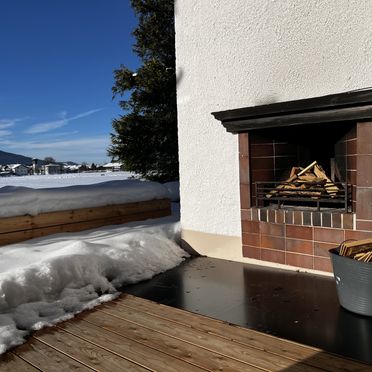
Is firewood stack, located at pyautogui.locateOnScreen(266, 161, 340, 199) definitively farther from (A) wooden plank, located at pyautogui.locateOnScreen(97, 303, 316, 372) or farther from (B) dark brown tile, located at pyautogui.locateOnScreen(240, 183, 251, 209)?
(A) wooden plank, located at pyautogui.locateOnScreen(97, 303, 316, 372)

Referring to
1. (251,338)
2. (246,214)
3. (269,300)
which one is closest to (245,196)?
(246,214)

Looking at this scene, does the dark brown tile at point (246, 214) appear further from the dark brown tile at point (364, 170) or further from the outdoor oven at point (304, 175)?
the dark brown tile at point (364, 170)

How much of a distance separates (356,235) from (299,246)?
21.0 inches

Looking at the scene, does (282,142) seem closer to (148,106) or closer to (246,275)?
(246,275)

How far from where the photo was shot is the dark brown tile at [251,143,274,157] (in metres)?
3.59

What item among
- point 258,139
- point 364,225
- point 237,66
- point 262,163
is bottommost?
point 364,225

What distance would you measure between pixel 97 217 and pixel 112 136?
4.34m

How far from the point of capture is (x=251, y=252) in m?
3.63

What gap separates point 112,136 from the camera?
8.74 m

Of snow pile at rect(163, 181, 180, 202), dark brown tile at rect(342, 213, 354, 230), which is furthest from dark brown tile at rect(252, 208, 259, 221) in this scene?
snow pile at rect(163, 181, 180, 202)

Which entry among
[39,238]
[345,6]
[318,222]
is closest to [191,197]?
[318,222]

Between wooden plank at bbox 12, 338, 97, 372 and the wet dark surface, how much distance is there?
3.04ft

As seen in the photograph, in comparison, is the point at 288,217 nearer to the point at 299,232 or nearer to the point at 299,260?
the point at 299,232

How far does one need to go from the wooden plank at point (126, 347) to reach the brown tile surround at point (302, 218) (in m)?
1.77
